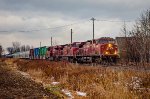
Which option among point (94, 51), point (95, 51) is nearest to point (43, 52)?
point (94, 51)

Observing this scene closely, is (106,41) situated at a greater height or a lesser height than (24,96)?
greater

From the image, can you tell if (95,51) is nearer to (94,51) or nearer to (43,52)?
(94,51)

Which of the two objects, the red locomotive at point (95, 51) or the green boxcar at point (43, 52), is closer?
the red locomotive at point (95, 51)

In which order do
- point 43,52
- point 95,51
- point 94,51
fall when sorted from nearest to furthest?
1. point 95,51
2. point 94,51
3. point 43,52

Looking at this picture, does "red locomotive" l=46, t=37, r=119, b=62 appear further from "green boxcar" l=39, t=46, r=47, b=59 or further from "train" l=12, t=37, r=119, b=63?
"green boxcar" l=39, t=46, r=47, b=59

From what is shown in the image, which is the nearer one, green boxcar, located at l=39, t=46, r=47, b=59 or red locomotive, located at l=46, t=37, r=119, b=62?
red locomotive, located at l=46, t=37, r=119, b=62

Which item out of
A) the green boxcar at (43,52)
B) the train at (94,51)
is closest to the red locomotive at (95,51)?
the train at (94,51)

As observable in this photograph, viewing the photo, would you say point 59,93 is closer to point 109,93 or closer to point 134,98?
point 109,93

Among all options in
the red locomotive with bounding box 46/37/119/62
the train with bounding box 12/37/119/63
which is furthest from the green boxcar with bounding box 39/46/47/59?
the red locomotive with bounding box 46/37/119/62

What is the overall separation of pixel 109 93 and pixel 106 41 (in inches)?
1016

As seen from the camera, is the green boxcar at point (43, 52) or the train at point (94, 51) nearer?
the train at point (94, 51)

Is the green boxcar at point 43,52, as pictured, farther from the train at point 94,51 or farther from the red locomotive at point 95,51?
the red locomotive at point 95,51

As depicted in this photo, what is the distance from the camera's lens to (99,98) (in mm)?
10656

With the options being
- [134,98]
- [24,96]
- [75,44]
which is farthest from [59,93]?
[75,44]
